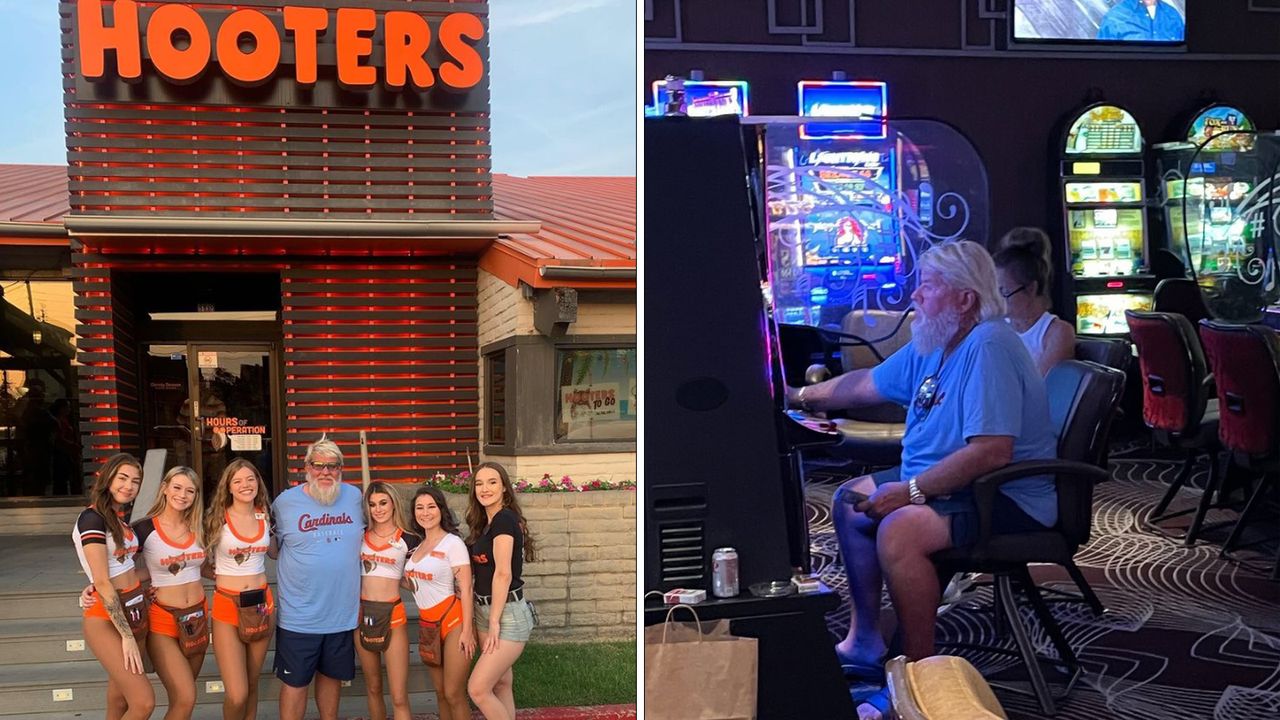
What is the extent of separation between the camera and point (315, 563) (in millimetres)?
3264

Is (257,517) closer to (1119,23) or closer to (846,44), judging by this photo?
(846,44)

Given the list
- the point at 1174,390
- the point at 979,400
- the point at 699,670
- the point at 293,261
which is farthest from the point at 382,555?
the point at 1174,390

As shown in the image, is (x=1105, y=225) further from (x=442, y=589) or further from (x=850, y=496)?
(x=442, y=589)

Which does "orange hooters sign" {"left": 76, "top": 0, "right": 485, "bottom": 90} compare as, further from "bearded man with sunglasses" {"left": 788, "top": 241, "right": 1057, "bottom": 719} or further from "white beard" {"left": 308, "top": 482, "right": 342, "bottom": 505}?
"bearded man with sunglasses" {"left": 788, "top": 241, "right": 1057, "bottom": 719}

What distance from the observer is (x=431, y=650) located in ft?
11.0

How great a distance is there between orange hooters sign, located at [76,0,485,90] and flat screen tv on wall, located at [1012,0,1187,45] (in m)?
1.69

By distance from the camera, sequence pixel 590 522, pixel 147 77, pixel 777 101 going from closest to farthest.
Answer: pixel 777 101 → pixel 147 77 → pixel 590 522

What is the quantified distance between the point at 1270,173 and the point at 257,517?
10.2 ft

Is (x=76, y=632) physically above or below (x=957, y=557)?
below

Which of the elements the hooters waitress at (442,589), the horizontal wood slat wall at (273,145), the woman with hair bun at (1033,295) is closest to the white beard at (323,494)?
the hooters waitress at (442,589)

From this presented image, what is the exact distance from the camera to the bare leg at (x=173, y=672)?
324cm

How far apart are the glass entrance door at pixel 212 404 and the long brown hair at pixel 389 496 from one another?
0.32 m

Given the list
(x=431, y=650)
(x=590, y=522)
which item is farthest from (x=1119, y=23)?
(x=431, y=650)

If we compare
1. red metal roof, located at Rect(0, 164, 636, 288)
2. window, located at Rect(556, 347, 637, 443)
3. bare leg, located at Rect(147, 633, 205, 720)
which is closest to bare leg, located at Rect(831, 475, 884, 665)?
window, located at Rect(556, 347, 637, 443)
